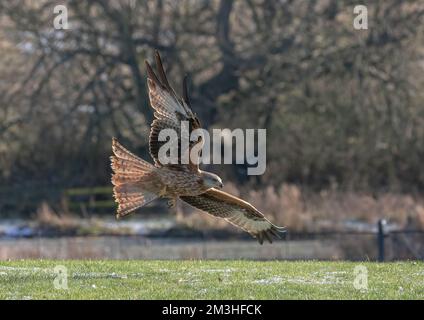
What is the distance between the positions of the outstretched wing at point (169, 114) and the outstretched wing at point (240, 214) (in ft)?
3.61

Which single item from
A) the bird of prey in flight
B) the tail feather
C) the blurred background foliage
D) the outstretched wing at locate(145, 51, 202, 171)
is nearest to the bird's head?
the bird of prey in flight

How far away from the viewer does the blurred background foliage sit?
27172 mm

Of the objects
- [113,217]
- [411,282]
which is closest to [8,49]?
[113,217]

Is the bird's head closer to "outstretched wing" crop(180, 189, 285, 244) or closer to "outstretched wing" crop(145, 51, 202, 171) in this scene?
"outstretched wing" crop(145, 51, 202, 171)

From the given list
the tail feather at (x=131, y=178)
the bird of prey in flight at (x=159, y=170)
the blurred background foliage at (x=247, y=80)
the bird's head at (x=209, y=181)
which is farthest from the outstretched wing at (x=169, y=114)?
the blurred background foliage at (x=247, y=80)

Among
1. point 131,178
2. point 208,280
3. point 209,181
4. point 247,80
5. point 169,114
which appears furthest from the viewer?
point 247,80

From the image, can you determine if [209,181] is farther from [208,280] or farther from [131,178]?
[208,280]

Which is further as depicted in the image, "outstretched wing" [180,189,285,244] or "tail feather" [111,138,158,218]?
"outstretched wing" [180,189,285,244]

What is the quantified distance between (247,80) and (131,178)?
1825 centimetres

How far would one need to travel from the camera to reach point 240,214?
11703mm

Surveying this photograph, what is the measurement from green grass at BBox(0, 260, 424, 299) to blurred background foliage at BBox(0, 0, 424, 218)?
Result: 1565 cm

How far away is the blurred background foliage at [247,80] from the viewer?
27.2 metres

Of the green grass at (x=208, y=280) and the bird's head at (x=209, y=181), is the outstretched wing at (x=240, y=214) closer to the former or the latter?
the green grass at (x=208, y=280)

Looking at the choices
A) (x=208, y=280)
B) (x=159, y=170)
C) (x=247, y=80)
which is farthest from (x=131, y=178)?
(x=247, y=80)
